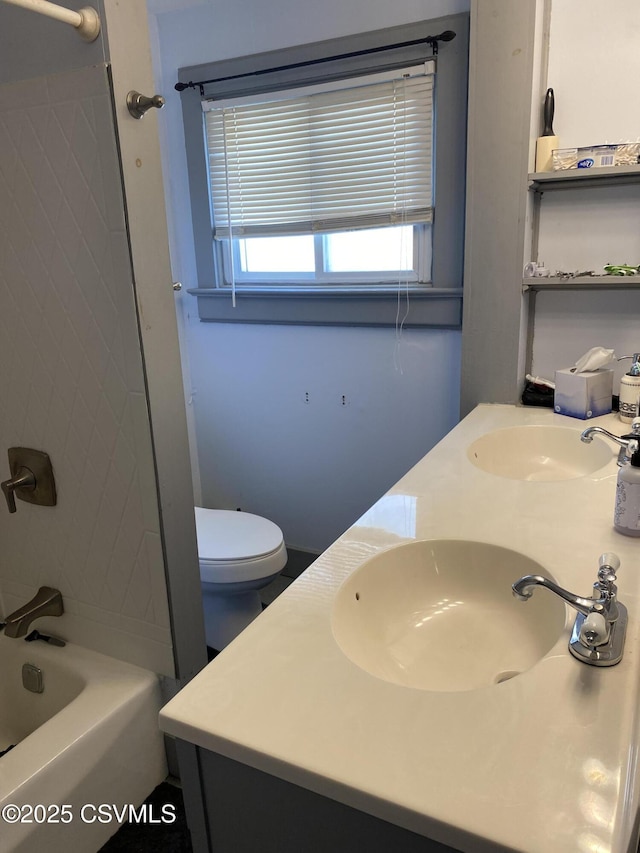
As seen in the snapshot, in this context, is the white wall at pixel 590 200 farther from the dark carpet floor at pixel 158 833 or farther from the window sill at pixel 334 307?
the dark carpet floor at pixel 158 833

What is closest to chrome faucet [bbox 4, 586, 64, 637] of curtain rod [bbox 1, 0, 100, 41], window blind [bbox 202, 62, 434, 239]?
curtain rod [bbox 1, 0, 100, 41]

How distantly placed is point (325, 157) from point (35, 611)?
168cm

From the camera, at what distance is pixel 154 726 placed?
4.63ft

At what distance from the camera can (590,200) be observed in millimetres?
1782

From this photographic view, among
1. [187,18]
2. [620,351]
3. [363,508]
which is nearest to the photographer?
[620,351]

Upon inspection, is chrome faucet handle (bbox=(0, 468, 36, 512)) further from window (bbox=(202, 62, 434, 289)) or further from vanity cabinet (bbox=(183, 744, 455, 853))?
window (bbox=(202, 62, 434, 289))

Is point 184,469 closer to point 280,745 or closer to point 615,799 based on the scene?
point 280,745

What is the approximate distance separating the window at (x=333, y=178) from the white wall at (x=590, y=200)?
0.28 m

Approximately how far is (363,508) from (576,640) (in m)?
1.66

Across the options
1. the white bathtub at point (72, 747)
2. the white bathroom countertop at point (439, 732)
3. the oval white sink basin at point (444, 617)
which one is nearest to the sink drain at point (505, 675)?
Result: the oval white sink basin at point (444, 617)

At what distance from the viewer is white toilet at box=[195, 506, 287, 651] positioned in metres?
1.91

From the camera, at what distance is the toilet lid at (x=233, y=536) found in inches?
75.8

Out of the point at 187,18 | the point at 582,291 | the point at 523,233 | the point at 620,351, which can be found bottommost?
the point at 620,351

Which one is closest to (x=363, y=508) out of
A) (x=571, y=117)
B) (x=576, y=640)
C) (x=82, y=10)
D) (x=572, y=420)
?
(x=572, y=420)
